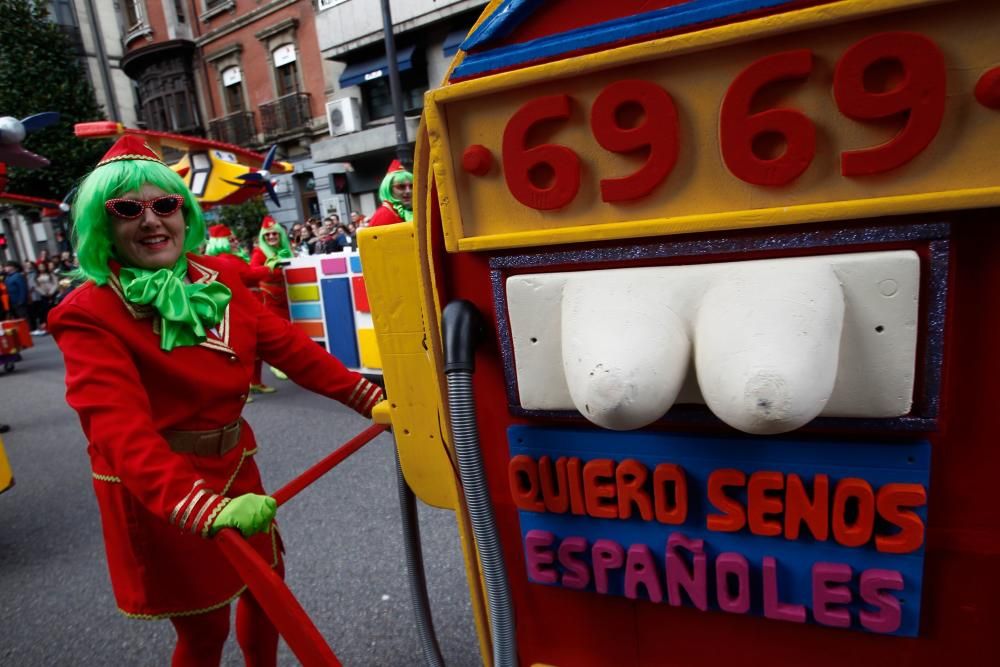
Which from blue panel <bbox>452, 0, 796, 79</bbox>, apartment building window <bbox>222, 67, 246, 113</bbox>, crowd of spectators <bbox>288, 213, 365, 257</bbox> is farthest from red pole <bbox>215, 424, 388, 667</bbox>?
apartment building window <bbox>222, 67, 246, 113</bbox>

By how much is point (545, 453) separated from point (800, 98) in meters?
0.62

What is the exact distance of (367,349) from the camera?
509cm

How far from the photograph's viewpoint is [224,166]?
24.1 feet

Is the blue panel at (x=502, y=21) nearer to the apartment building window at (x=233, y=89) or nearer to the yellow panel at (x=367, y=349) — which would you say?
the yellow panel at (x=367, y=349)

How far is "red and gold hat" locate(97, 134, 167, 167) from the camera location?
138 cm

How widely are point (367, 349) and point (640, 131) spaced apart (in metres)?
4.51

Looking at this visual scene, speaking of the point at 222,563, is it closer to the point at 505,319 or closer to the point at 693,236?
the point at 505,319

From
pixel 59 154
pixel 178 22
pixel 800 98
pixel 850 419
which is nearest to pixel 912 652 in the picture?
pixel 850 419

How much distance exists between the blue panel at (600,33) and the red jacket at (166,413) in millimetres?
898

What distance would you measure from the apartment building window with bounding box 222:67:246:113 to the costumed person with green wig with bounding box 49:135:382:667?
750 inches

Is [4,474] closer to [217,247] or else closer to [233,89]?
[217,247]

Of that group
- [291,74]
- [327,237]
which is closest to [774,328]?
[327,237]

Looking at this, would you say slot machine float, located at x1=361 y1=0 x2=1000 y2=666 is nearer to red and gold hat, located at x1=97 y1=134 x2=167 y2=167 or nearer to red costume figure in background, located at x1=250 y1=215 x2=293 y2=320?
red and gold hat, located at x1=97 y1=134 x2=167 y2=167

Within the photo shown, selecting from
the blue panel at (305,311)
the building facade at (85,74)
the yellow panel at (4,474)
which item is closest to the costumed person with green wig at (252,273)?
the blue panel at (305,311)
